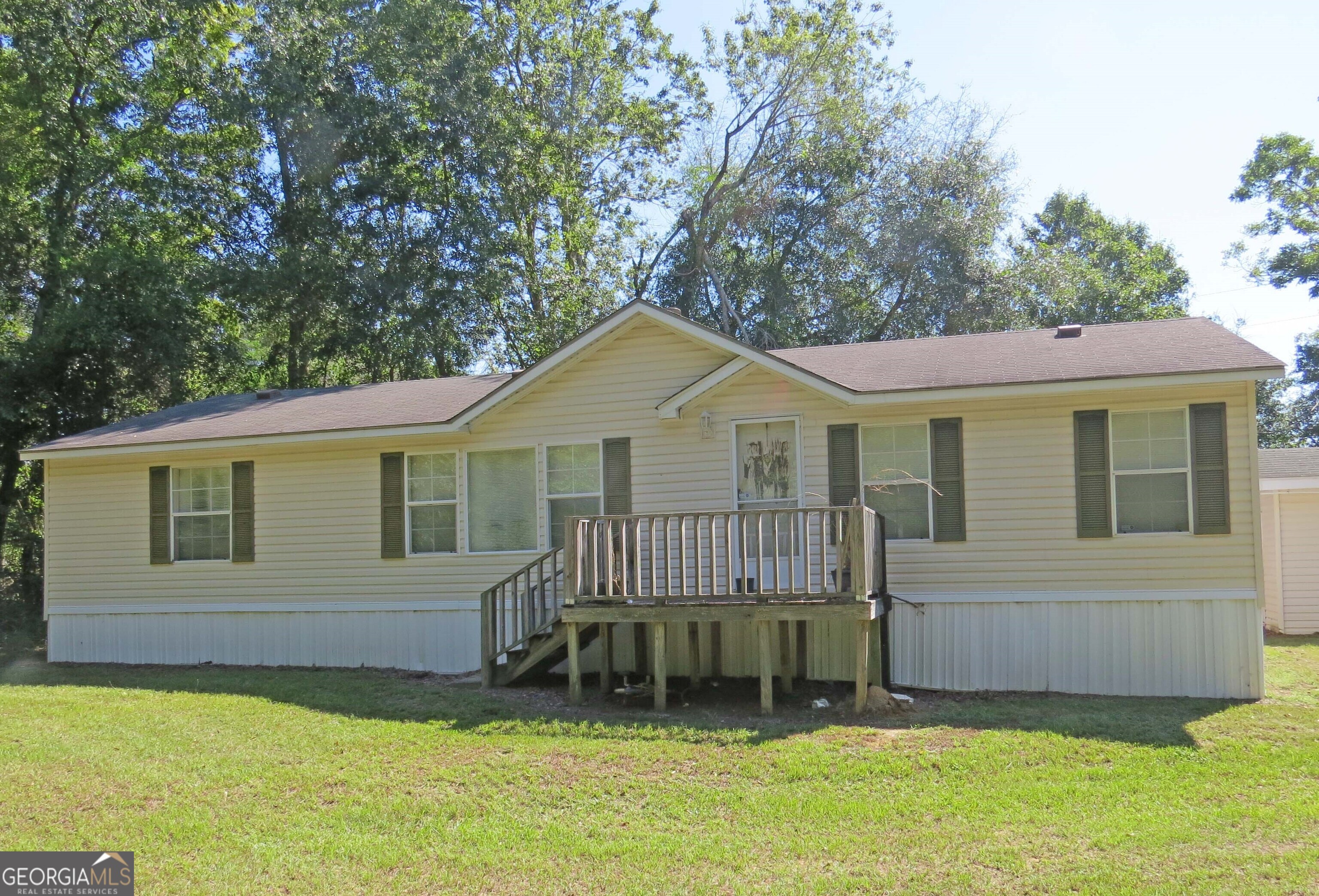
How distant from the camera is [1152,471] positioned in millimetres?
11055

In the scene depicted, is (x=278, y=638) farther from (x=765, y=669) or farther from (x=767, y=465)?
(x=765, y=669)

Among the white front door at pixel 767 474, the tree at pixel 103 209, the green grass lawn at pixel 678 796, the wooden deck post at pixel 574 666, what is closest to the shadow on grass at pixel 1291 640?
the green grass lawn at pixel 678 796

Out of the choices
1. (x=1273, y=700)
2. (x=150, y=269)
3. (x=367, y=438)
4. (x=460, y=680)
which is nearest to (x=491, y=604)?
Result: (x=460, y=680)

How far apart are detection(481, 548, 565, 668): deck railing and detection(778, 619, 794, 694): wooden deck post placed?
2521 mm

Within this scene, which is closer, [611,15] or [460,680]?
[460,680]

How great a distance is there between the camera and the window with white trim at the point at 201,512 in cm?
1480

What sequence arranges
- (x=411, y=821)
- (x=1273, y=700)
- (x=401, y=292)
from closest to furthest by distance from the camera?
(x=411, y=821) → (x=1273, y=700) → (x=401, y=292)

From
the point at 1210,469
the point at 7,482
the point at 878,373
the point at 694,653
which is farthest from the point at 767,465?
the point at 7,482

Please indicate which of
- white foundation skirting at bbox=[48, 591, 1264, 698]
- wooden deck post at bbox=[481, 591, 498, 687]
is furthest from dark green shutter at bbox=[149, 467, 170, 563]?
wooden deck post at bbox=[481, 591, 498, 687]

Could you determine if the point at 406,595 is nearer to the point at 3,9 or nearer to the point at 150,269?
the point at 150,269

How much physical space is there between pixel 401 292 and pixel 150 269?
5.71 meters

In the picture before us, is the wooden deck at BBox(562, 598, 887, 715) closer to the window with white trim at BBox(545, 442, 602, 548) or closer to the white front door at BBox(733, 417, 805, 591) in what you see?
the white front door at BBox(733, 417, 805, 591)

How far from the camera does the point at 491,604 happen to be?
11.9m

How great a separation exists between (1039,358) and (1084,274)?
19458 mm
